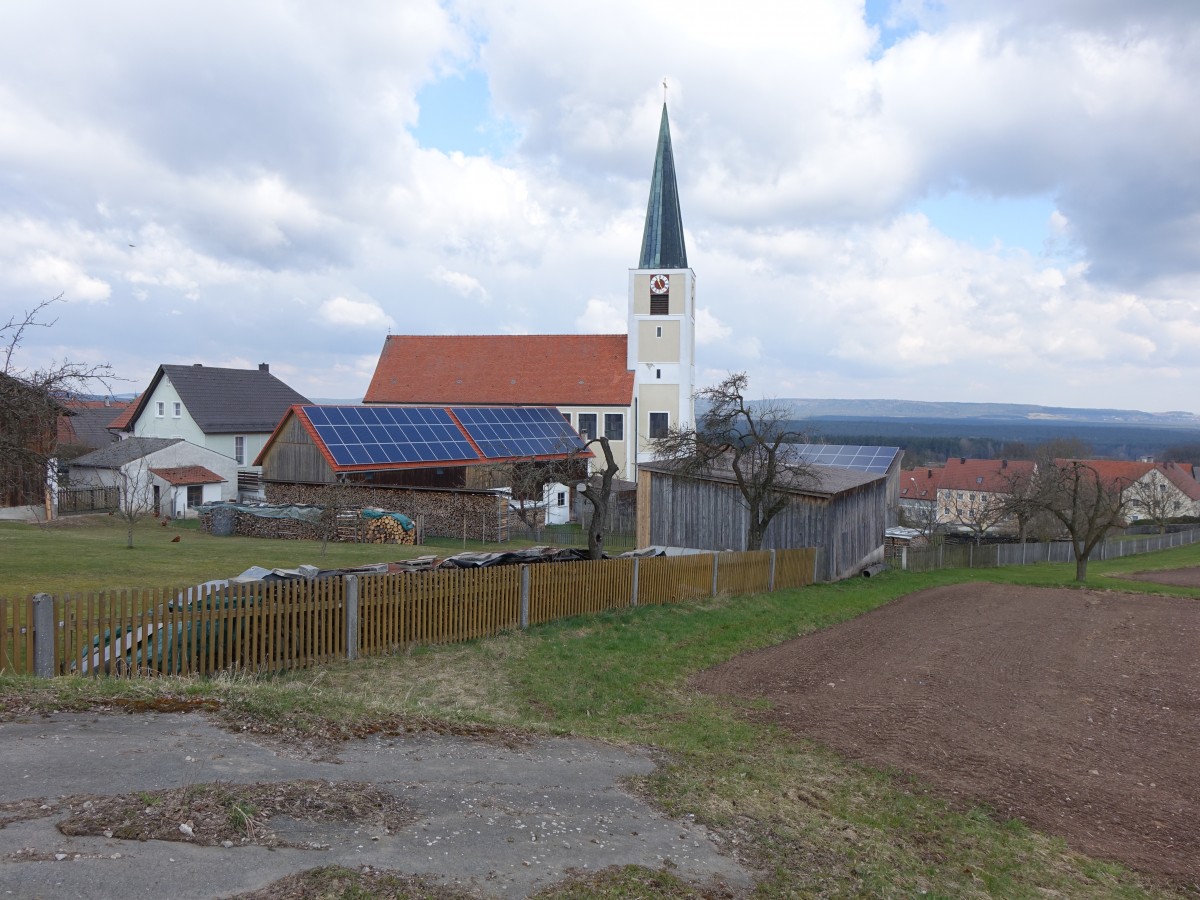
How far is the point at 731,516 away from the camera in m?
27.3

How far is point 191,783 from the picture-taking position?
6.21 metres

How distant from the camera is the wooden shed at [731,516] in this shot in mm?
26359

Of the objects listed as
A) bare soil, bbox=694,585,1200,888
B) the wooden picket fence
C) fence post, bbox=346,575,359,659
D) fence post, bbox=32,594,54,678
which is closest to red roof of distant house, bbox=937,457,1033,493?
bare soil, bbox=694,585,1200,888

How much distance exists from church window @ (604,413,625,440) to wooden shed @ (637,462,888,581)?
2873 centimetres

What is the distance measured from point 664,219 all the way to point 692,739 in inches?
2123

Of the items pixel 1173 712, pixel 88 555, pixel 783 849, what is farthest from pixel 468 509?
pixel 783 849

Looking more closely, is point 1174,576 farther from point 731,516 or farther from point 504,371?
point 504,371

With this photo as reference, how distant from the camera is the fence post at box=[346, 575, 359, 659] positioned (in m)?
12.3

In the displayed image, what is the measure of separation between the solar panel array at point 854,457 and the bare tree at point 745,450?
13.1 meters

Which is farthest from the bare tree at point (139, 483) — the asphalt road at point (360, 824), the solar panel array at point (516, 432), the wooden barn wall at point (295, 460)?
the asphalt road at point (360, 824)

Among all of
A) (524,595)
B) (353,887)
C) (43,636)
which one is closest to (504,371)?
(524,595)

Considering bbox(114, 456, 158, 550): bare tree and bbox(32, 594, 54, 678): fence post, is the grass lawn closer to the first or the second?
bbox(32, 594, 54, 678): fence post

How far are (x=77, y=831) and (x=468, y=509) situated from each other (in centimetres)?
3073

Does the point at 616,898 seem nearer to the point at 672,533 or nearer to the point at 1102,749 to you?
the point at 1102,749
